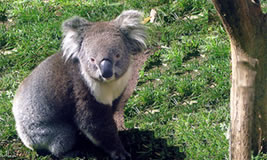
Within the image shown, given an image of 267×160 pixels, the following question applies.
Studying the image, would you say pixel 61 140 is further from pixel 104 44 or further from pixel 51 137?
pixel 104 44

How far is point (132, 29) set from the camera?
471 centimetres

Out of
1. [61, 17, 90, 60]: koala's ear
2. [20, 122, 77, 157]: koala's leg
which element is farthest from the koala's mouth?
[20, 122, 77, 157]: koala's leg

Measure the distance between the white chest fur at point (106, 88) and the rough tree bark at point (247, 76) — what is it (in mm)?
1357

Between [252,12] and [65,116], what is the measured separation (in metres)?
2.53

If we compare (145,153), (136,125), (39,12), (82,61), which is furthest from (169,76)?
(39,12)

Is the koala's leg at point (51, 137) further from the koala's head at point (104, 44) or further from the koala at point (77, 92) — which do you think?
the koala's head at point (104, 44)

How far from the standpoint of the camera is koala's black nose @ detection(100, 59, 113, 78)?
157 inches

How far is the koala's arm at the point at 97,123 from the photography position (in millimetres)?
4523

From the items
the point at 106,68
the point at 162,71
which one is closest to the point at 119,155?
the point at 106,68

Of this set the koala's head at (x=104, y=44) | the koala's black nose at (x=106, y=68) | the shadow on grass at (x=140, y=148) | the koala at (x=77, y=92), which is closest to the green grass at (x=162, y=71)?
the shadow on grass at (x=140, y=148)

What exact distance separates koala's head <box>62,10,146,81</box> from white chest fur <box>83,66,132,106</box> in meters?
0.14

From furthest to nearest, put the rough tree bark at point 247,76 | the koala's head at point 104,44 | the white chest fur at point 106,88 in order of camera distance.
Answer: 1. the white chest fur at point 106,88
2. the koala's head at point 104,44
3. the rough tree bark at point 247,76

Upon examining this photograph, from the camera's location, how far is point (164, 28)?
272 inches

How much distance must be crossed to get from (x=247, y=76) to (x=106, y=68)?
4.76ft
